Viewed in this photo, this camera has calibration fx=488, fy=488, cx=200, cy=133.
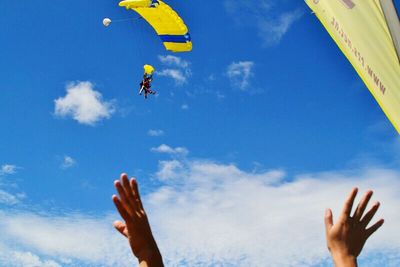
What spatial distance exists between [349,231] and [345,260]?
0.16m

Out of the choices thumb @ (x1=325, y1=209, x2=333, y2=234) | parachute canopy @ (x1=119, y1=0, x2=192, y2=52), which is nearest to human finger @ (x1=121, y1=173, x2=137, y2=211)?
thumb @ (x1=325, y1=209, x2=333, y2=234)

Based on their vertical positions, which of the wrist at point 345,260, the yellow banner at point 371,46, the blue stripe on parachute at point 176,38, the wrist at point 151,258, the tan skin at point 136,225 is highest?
the blue stripe on parachute at point 176,38

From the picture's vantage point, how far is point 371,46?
331cm

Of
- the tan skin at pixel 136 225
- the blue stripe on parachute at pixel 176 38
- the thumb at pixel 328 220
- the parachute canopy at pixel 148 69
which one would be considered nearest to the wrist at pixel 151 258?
the tan skin at pixel 136 225

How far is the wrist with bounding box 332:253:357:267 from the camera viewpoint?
2.57 metres

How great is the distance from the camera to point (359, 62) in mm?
3414

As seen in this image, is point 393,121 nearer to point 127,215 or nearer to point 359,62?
point 359,62

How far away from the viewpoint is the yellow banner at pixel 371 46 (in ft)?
10.3

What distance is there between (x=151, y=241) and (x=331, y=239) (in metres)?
1.01

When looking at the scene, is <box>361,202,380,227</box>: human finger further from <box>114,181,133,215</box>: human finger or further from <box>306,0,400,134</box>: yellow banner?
<box>114,181,133,215</box>: human finger

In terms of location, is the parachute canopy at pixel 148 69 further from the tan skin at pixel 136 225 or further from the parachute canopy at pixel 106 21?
the tan skin at pixel 136 225

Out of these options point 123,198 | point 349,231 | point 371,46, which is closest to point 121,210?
point 123,198

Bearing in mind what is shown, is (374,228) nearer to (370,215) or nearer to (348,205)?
(370,215)

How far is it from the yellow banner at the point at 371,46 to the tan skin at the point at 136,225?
68.4 inches
